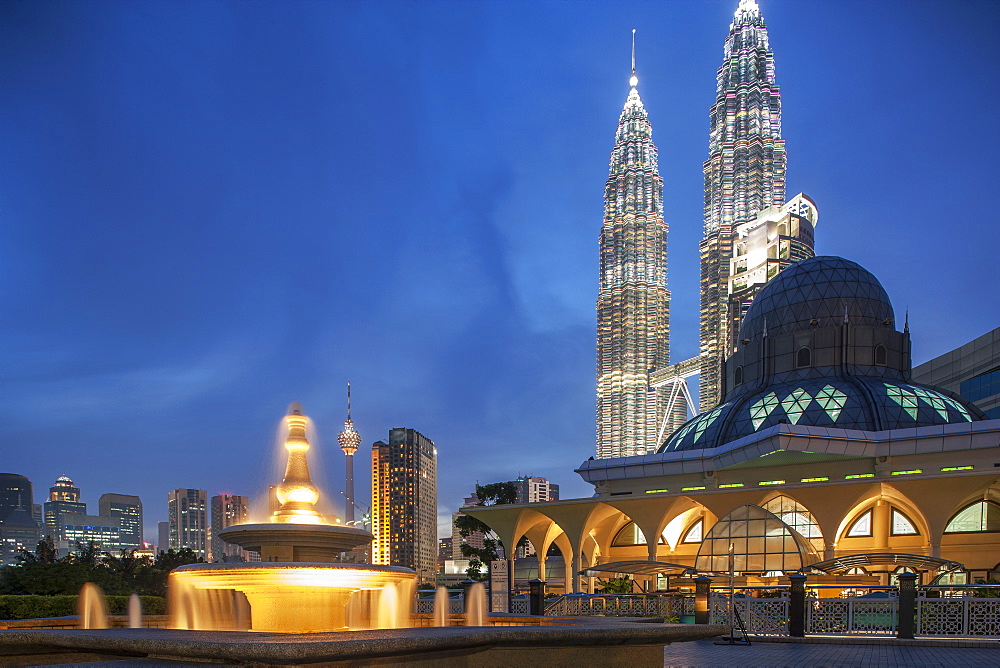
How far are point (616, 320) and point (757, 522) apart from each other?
11729cm

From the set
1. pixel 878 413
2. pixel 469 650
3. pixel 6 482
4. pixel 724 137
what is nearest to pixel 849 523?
pixel 878 413

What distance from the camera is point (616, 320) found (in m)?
147

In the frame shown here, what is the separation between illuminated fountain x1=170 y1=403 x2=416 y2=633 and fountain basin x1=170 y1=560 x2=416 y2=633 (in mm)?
13

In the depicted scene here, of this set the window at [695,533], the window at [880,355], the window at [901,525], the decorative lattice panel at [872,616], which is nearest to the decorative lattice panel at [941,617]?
the decorative lattice panel at [872,616]

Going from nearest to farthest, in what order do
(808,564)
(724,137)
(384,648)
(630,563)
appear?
(384,648) < (808,564) < (630,563) < (724,137)

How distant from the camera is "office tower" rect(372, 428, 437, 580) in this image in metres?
145

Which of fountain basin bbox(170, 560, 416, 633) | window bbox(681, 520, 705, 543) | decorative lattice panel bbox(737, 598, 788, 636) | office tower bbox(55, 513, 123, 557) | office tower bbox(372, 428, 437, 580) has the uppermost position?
fountain basin bbox(170, 560, 416, 633)

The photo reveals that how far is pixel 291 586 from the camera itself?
1005cm

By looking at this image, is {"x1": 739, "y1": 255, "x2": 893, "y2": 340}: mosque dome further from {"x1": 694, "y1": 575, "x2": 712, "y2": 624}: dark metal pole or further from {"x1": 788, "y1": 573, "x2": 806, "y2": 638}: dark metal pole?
{"x1": 694, "y1": 575, "x2": 712, "y2": 624}: dark metal pole

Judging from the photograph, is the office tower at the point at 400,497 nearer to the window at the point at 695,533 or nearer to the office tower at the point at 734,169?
the office tower at the point at 734,169

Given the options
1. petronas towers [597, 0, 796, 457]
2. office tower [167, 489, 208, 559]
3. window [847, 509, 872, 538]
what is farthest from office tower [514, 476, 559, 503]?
window [847, 509, 872, 538]

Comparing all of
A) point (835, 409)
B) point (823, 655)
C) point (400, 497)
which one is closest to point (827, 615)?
point (823, 655)

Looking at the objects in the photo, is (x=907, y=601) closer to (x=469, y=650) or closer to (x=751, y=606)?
(x=751, y=606)

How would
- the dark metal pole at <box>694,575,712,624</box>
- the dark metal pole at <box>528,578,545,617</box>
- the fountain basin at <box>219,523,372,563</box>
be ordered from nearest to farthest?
the fountain basin at <box>219,523,372,563</box>
the dark metal pole at <box>694,575,712,624</box>
the dark metal pole at <box>528,578,545,617</box>
